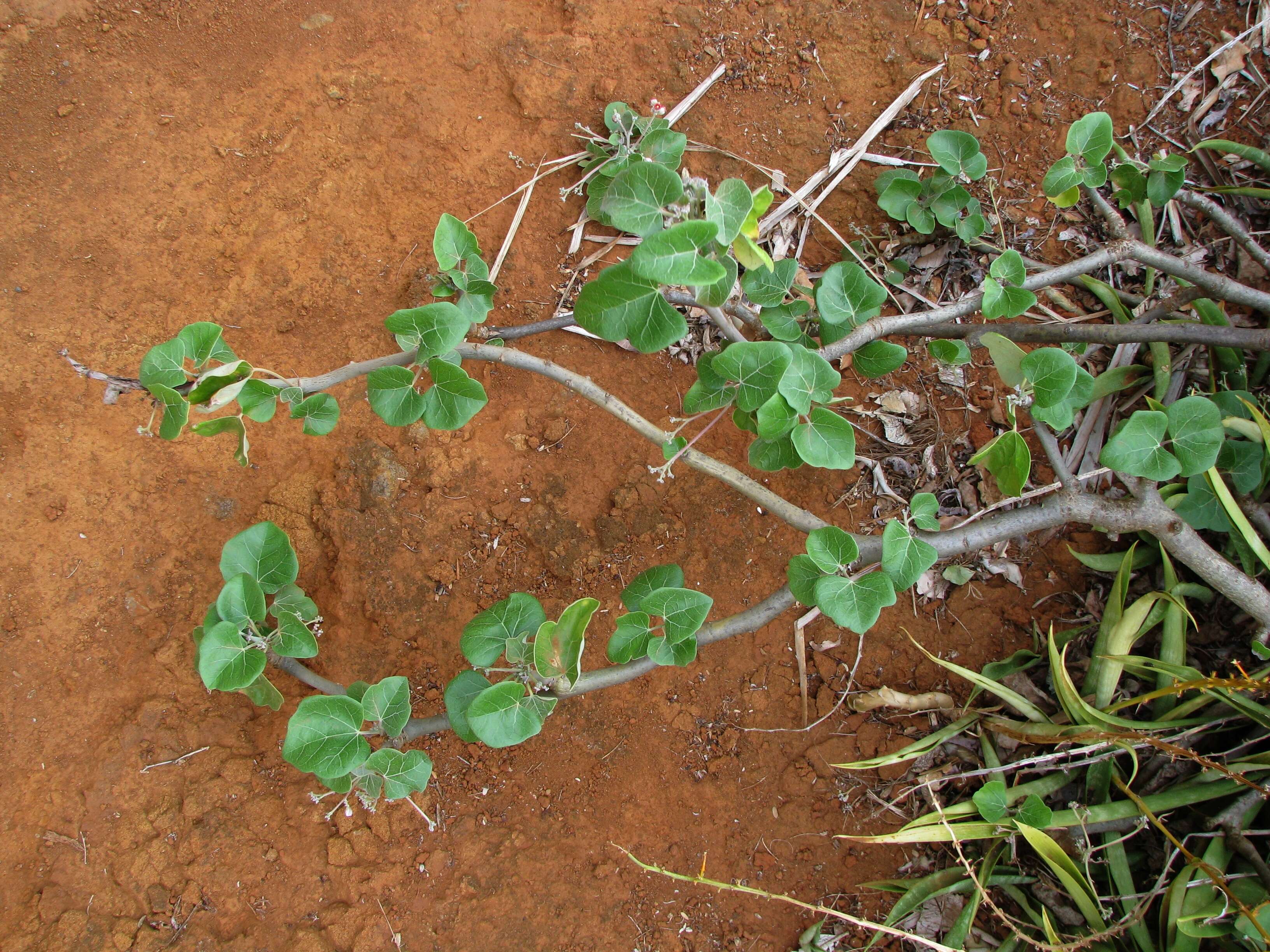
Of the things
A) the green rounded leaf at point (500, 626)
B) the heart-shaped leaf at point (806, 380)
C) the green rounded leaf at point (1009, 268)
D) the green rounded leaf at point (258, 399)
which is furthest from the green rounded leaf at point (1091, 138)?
the green rounded leaf at point (258, 399)

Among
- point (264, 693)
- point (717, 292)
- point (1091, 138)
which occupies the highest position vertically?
point (1091, 138)

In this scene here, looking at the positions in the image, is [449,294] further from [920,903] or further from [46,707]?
[920,903]

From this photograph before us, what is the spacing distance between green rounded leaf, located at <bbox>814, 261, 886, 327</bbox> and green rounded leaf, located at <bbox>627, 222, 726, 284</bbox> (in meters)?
0.59

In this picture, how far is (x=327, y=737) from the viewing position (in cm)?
182

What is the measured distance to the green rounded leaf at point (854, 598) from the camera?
72.4 inches

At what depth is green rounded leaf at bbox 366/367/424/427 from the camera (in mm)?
1895

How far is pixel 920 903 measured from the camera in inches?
88.6

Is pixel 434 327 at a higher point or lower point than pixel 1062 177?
lower

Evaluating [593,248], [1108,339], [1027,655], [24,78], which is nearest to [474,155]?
[593,248]

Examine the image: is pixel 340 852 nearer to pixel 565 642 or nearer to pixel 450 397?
pixel 565 642

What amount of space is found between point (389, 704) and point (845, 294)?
1.59 m

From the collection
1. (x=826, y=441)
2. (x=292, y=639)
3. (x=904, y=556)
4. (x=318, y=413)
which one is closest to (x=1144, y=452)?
(x=904, y=556)

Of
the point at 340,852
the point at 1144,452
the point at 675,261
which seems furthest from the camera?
the point at 340,852

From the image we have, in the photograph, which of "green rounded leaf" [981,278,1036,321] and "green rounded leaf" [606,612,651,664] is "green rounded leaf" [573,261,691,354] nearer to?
"green rounded leaf" [606,612,651,664]
